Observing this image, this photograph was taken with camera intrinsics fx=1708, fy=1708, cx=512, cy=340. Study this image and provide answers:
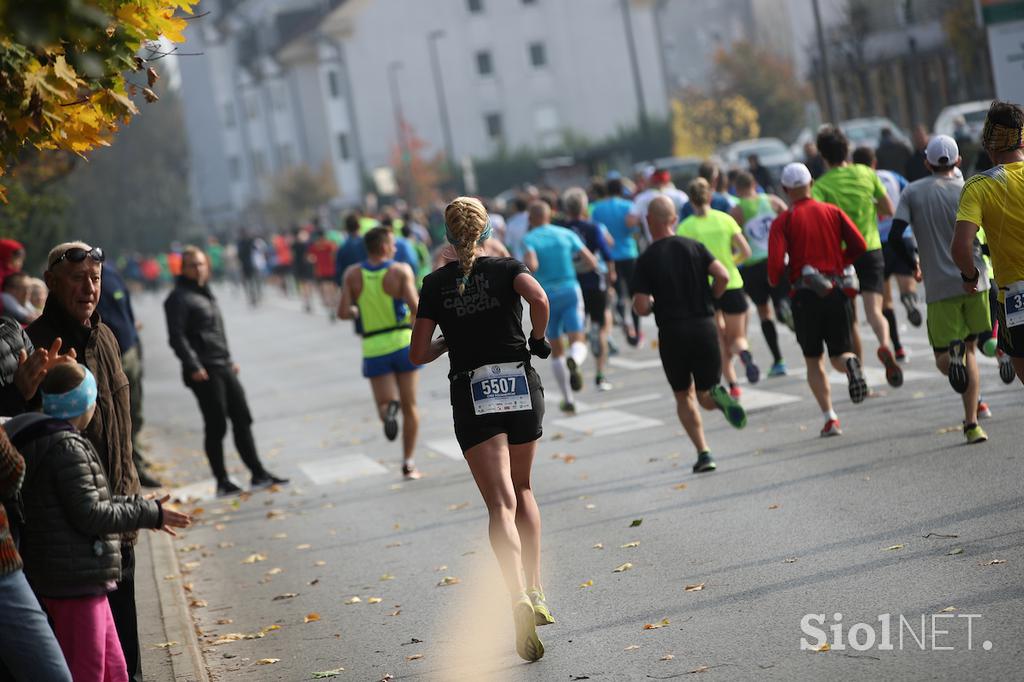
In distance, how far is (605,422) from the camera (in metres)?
15.2

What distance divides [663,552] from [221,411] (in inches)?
230

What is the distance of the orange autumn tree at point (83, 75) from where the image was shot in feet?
17.8

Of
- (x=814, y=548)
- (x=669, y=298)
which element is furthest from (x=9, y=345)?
(x=669, y=298)

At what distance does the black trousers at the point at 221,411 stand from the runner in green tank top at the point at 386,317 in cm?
119

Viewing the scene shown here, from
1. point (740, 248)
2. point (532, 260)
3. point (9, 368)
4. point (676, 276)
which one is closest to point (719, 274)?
point (676, 276)

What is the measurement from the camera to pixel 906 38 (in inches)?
2254

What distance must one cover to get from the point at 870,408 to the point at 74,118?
8171 millimetres

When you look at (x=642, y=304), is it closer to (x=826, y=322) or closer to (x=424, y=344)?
(x=826, y=322)

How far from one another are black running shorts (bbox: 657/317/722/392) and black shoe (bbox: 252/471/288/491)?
4657 mm

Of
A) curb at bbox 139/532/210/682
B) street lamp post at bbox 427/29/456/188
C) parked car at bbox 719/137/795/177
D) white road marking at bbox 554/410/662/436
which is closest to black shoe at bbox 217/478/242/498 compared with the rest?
curb at bbox 139/532/210/682

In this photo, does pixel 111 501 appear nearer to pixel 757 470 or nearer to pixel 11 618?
pixel 11 618

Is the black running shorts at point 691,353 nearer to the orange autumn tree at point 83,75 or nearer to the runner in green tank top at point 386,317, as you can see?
the runner in green tank top at point 386,317

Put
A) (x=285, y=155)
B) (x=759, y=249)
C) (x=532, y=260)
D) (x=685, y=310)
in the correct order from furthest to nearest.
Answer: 1. (x=285, y=155)
2. (x=759, y=249)
3. (x=532, y=260)
4. (x=685, y=310)

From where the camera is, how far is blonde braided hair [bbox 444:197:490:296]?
7289mm
